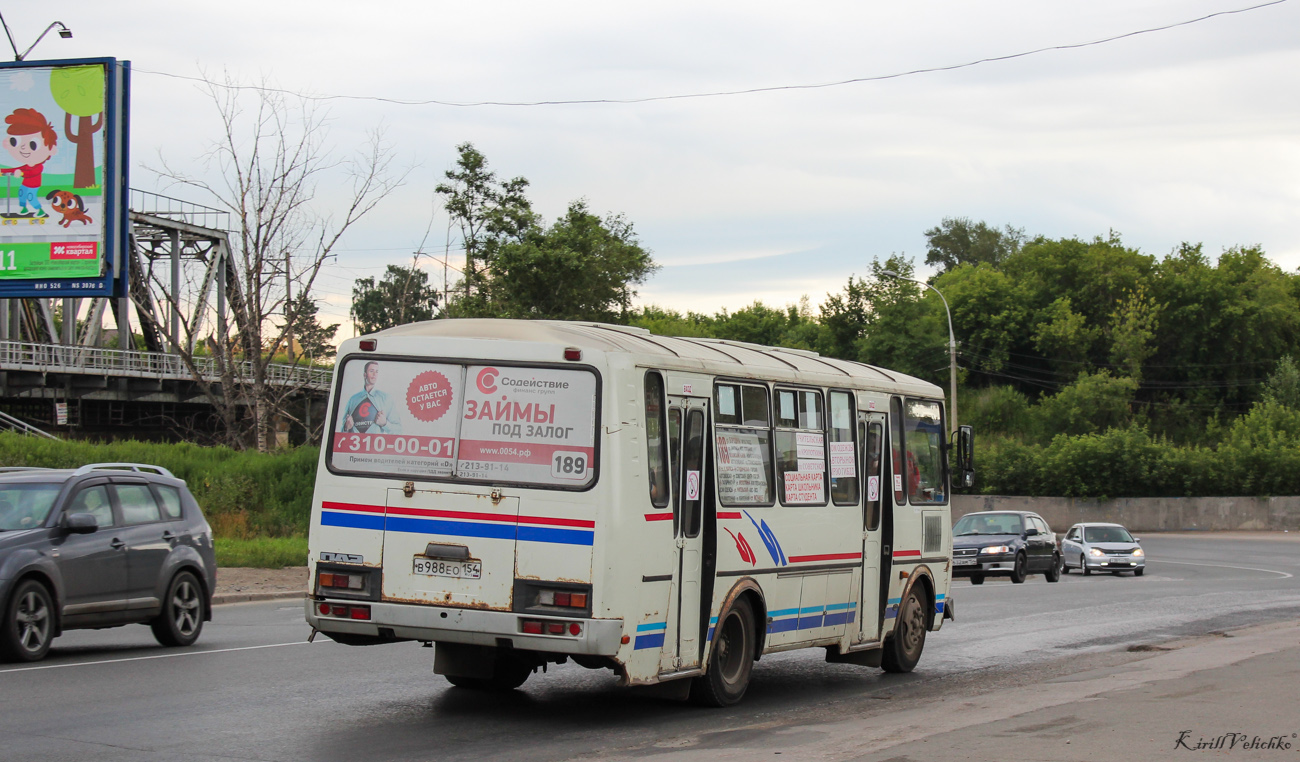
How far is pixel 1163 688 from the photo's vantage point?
36.9 ft

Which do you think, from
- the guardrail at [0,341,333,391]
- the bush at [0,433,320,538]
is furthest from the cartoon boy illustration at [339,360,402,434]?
the guardrail at [0,341,333,391]

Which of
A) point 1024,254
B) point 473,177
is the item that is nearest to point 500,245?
point 473,177

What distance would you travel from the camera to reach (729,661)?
10.6m

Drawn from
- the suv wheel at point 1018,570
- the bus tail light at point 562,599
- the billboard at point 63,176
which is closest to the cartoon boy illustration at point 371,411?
the bus tail light at point 562,599

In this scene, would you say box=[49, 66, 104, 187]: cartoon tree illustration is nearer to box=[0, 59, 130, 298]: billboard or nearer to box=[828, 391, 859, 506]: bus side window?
box=[0, 59, 130, 298]: billboard

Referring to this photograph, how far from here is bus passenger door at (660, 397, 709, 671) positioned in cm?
962

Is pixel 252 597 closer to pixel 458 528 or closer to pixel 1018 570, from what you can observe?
pixel 458 528

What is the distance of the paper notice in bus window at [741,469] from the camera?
33.8 ft

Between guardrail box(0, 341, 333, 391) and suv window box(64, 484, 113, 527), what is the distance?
45921mm

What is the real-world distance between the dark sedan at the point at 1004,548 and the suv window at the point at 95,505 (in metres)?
20.7

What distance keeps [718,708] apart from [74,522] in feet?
19.8

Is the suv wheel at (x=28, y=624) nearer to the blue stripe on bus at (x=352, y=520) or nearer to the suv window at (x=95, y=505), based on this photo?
the suv window at (x=95, y=505)

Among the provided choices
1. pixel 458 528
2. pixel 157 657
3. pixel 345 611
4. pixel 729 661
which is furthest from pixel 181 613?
pixel 729 661

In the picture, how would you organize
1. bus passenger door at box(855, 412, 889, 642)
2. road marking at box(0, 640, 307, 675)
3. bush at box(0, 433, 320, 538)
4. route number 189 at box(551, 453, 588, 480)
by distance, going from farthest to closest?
bush at box(0, 433, 320, 538), bus passenger door at box(855, 412, 889, 642), road marking at box(0, 640, 307, 675), route number 189 at box(551, 453, 588, 480)
